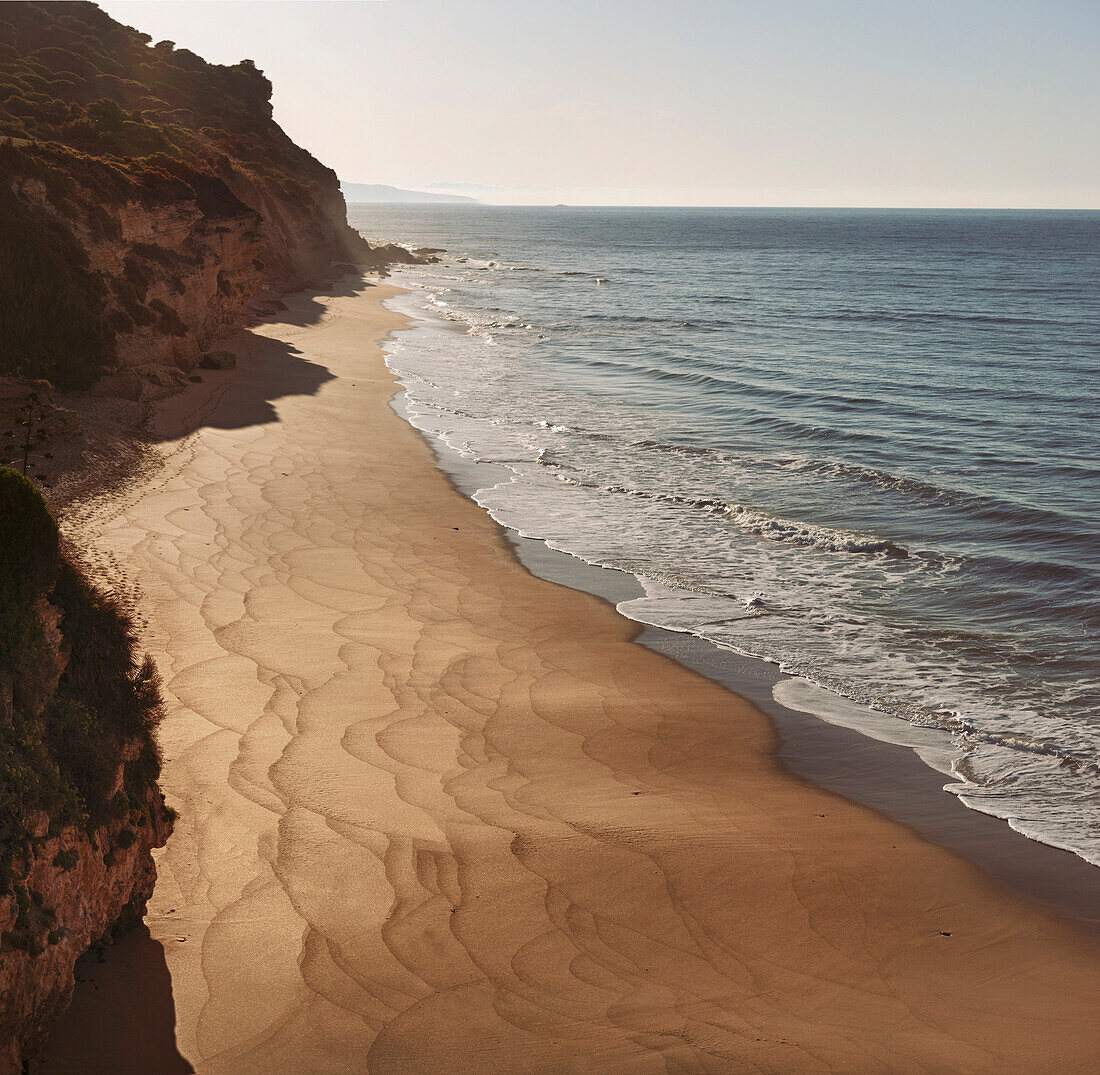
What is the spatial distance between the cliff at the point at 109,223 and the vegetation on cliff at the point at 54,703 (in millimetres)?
15820

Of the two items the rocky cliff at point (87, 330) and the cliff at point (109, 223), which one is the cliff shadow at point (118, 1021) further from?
the cliff at point (109, 223)

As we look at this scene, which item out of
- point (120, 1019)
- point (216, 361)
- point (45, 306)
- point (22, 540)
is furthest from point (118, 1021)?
point (216, 361)

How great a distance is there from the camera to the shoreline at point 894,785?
7488mm

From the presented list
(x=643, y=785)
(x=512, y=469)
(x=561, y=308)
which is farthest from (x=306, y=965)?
(x=561, y=308)

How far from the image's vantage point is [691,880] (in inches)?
276

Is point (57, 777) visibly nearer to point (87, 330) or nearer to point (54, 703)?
→ point (54, 703)

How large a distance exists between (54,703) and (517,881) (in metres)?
3.37

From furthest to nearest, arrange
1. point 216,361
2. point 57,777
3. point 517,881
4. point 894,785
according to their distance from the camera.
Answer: point 216,361 < point 894,785 < point 517,881 < point 57,777

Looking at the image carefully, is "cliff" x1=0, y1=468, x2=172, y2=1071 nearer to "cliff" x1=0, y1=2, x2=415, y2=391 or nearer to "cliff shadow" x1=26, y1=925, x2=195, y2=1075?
"cliff shadow" x1=26, y1=925, x2=195, y2=1075

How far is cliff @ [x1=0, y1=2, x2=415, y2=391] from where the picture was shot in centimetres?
2019

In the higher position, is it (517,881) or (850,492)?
(850,492)

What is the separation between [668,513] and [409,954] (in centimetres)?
1238

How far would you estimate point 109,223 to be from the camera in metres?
22.9

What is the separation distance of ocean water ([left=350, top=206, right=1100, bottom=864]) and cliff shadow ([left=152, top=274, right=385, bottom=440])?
3.32 m
